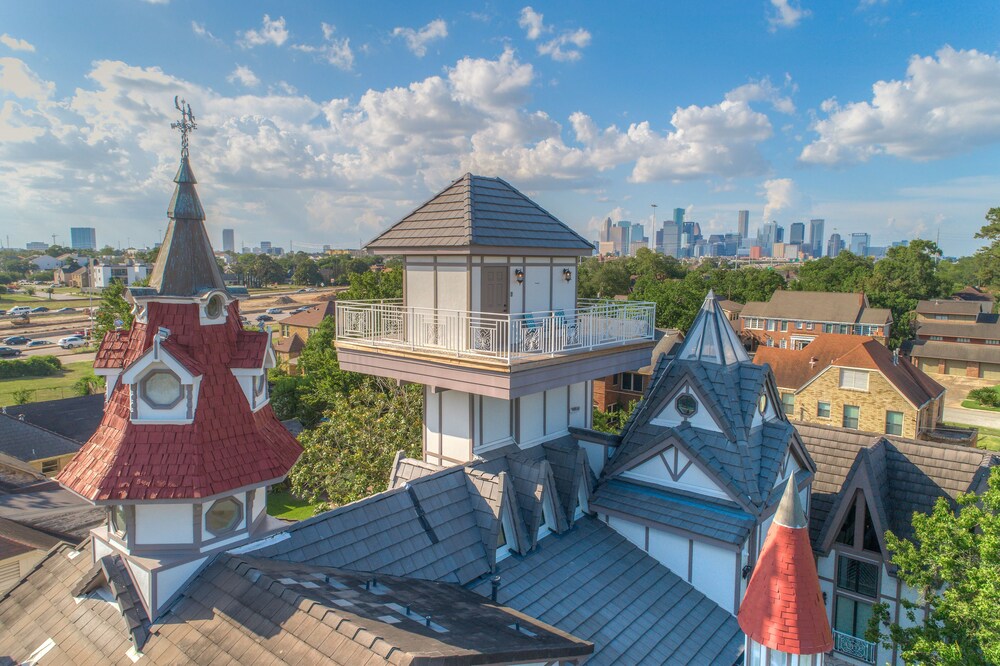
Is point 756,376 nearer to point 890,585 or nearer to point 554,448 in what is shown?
point 554,448

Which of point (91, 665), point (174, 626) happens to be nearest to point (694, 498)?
point (174, 626)

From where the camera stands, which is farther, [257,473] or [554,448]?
[554,448]

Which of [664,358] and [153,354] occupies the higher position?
[153,354]

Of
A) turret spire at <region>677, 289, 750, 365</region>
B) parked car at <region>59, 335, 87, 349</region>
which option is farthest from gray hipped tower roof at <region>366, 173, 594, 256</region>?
parked car at <region>59, 335, 87, 349</region>

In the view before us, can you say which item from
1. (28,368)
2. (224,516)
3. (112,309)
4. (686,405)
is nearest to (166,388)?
(224,516)

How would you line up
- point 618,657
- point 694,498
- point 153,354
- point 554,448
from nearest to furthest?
1. point 153,354
2. point 618,657
3. point 694,498
4. point 554,448

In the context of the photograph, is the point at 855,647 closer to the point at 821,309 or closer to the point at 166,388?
the point at 166,388

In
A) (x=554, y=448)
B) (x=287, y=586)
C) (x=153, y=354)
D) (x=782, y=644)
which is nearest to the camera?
(x=287, y=586)

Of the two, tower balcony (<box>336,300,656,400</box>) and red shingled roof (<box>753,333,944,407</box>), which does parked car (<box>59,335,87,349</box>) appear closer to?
tower balcony (<box>336,300,656,400</box>)
